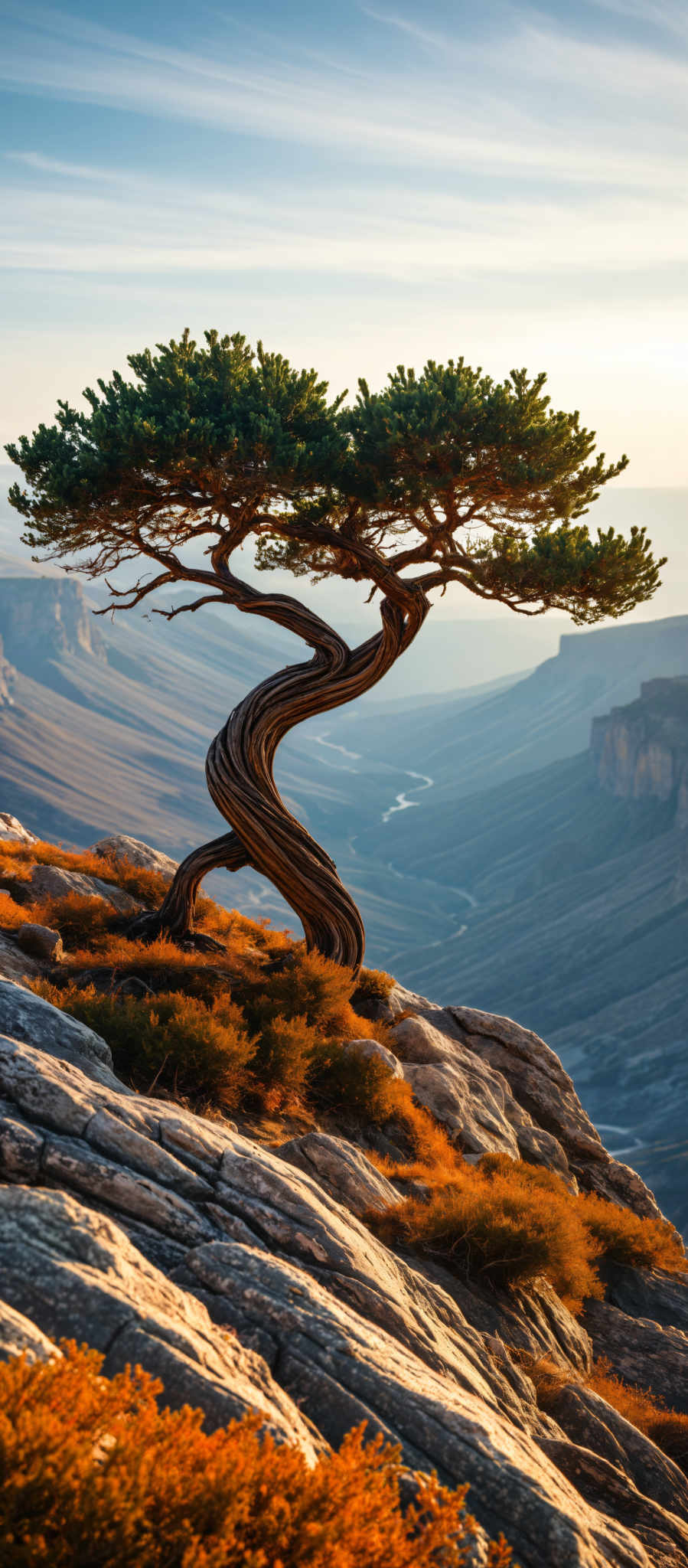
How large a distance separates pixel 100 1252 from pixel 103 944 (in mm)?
9078

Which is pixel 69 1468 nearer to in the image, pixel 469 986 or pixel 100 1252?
pixel 100 1252

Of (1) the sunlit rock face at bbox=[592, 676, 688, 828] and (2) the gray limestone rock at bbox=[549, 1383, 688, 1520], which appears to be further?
(1) the sunlit rock face at bbox=[592, 676, 688, 828]

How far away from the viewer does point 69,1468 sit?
319cm

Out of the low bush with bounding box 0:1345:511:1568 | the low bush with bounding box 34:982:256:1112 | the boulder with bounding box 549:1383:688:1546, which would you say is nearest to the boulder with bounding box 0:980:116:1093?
the low bush with bounding box 34:982:256:1112

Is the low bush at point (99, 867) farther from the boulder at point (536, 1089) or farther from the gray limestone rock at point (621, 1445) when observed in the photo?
the gray limestone rock at point (621, 1445)

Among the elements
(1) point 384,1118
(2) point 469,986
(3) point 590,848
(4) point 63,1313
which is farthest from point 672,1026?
(4) point 63,1313

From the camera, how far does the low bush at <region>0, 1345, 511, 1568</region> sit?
3188 mm

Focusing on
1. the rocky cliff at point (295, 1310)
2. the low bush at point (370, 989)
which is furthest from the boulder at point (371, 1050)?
the low bush at point (370, 989)

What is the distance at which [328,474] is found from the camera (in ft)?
46.1

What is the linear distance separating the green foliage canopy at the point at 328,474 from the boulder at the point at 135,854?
6614mm

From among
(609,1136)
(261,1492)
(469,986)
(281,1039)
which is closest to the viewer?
(261,1492)

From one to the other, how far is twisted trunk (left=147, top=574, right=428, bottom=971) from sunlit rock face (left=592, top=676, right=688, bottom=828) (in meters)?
167

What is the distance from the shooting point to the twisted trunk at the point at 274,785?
15.0 meters

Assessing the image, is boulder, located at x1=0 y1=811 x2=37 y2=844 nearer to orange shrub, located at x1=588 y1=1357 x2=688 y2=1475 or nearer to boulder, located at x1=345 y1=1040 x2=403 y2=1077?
boulder, located at x1=345 y1=1040 x2=403 y2=1077
